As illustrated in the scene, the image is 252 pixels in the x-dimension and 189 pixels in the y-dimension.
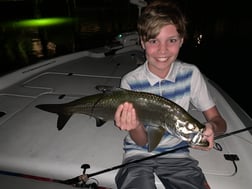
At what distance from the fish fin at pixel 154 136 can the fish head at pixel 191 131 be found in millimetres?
185

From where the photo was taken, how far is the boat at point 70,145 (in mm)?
2344

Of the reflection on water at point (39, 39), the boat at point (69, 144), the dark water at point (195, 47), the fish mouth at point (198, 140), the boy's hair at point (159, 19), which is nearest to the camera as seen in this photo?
the fish mouth at point (198, 140)

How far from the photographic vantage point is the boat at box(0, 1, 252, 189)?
2.34 metres

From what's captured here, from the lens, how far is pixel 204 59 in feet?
49.8

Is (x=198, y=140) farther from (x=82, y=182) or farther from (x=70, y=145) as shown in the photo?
(x=70, y=145)

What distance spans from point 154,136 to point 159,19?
3.59 ft

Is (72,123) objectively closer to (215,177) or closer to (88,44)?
(215,177)

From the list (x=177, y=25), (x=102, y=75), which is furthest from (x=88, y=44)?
(x=177, y=25)

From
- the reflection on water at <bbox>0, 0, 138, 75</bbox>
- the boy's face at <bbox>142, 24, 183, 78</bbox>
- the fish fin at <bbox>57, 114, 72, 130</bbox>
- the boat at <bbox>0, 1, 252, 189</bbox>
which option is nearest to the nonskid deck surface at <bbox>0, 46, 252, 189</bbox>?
the boat at <bbox>0, 1, 252, 189</bbox>

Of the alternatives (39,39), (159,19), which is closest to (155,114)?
(159,19)

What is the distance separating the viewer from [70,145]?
2828mm

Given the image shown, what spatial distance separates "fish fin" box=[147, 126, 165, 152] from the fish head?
0.61 ft

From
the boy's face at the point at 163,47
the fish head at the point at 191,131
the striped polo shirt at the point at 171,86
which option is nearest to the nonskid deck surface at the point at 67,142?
the striped polo shirt at the point at 171,86

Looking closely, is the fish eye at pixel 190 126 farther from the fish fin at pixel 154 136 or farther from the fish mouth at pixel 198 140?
the fish fin at pixel 154 136
